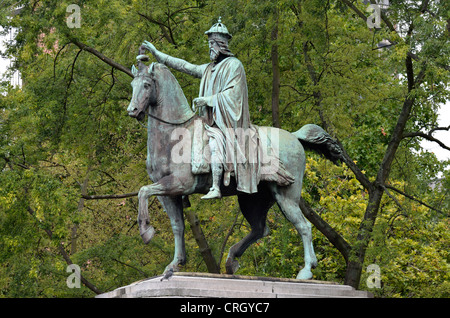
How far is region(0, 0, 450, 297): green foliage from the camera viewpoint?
20.2 meters

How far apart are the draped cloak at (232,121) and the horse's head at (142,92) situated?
36.2 inches

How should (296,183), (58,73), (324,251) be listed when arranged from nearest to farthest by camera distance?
(296,183) < (58,73) < (324,251)

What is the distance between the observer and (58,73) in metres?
22.1

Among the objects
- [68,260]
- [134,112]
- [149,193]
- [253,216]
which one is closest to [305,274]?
[253,216]

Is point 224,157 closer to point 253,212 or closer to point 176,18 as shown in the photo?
point 253,212

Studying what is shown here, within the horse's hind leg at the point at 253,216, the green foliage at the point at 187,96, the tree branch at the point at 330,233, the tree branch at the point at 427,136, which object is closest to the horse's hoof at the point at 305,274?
the horse's hind leg at the point at 253,216

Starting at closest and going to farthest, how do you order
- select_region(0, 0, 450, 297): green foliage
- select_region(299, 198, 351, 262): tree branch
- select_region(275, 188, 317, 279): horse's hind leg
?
1. select_region(275, 188, 317, 279): horse's hind leg
2. select_region(0, 0, 450, 297): green foliage
3. select_region(299, 198, 351, 262): tree branch

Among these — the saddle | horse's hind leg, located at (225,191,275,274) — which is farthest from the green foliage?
the saddle

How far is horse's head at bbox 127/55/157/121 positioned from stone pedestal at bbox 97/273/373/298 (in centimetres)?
227

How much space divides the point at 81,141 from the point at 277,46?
17.5 ft

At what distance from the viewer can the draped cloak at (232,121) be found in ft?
41.6

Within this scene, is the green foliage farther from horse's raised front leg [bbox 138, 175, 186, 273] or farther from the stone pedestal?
the stone pedestal
